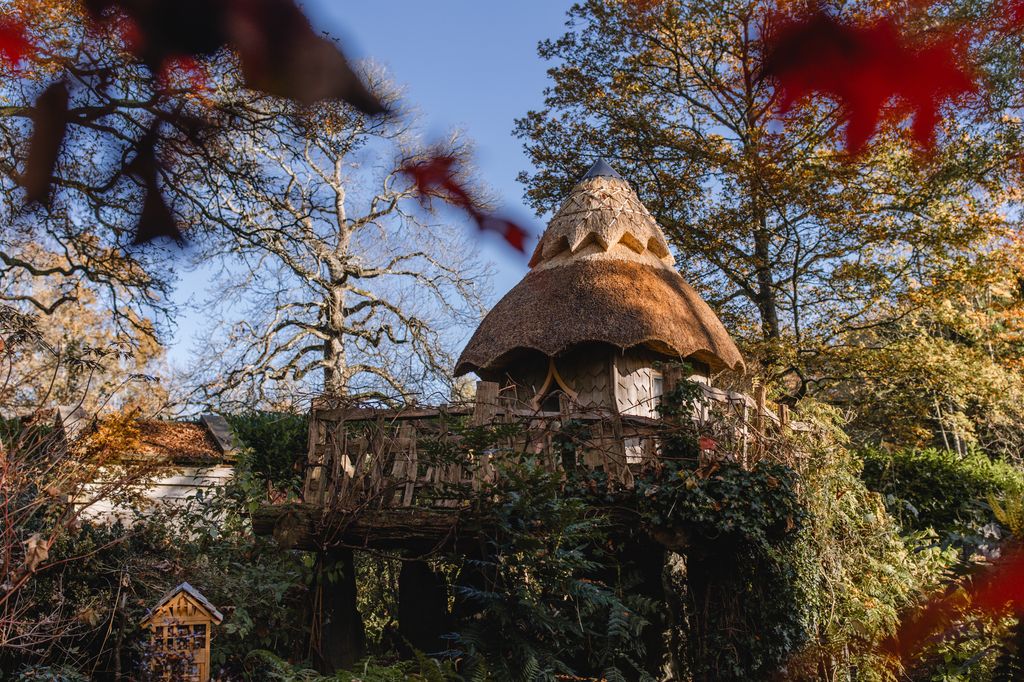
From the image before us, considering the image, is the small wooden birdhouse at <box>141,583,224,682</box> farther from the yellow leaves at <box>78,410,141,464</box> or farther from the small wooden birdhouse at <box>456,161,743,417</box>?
the small wooden birdhouse at <box>456,161,743,417</box>

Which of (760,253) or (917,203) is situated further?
(760,253)

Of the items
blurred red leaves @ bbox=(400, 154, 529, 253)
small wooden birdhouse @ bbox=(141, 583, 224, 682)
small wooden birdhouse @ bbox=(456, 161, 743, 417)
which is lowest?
small wooden birdhouse @ bbox=(141, 583, 224, 682)

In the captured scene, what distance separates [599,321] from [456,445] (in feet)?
12.8

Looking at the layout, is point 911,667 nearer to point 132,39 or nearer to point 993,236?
point 132,39

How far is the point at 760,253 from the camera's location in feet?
52.1

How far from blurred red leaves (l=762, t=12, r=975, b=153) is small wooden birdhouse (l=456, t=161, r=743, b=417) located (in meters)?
7.45

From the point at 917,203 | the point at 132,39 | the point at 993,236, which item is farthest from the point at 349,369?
the point at 132,39

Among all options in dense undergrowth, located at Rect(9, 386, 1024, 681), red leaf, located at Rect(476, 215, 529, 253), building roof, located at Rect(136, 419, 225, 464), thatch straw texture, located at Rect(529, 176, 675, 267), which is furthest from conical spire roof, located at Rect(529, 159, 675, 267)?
red leaf, located at Rect(476, 215, 529, 253)

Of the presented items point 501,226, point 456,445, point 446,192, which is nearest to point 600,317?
point 456,445

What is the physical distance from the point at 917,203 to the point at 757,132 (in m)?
3.00

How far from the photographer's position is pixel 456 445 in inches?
245

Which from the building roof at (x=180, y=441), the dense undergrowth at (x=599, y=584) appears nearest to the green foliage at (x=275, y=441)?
the building roof at (x=180, y=441)

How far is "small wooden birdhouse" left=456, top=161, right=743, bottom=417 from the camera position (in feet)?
32.1

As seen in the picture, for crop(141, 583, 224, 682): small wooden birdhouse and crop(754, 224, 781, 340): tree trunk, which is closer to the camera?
crop(141, 583, 224, 682): small wooden birdhouse
